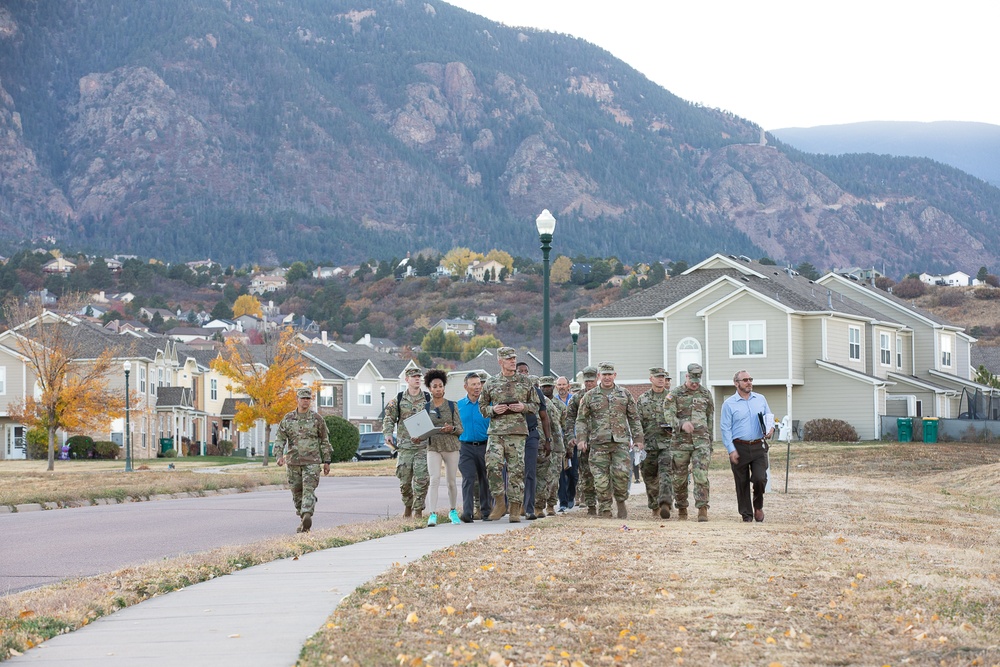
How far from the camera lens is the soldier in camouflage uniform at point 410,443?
59.2ft

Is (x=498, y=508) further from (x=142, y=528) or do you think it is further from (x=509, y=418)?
(x=142, y=528)

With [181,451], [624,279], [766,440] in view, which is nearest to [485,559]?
[766,440]

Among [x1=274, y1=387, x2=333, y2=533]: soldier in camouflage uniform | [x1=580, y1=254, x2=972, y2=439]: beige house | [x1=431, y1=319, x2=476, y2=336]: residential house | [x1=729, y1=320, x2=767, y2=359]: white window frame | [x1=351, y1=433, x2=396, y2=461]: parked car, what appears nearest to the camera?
[x1=274, y1=387, x2=333, y2=533]: soldier in camouflage uniform

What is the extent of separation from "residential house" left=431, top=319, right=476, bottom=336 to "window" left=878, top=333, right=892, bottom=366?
10068 cm

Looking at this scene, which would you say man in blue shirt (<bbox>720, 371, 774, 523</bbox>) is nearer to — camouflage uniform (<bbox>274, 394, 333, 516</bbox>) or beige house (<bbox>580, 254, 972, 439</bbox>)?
camouflage uniform (<bbox>274, 394, 333, 516</bbox>)

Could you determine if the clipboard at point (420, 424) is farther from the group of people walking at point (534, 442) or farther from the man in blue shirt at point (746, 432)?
the man in blue shirt at point (746, 432)

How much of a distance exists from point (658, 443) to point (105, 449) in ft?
173

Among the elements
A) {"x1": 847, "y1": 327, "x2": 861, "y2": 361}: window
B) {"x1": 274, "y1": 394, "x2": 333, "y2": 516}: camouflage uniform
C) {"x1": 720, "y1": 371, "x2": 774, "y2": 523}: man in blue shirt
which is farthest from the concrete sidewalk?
{"x1": 847, "y1": 327, "x2": 861, "y2": 361}: window

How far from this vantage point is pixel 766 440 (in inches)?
692

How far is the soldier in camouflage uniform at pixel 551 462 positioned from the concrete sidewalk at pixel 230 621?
5.61 m

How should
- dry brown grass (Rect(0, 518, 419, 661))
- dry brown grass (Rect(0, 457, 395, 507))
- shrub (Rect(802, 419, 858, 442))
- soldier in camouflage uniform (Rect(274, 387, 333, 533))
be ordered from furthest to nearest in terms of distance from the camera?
shrub (Rect(802, 419, 858, 442)), dry brown grass (Rect(0, 457, 395, 507)), soldier in camouflage uniform (Rect(274, 387, 333, 533)), dry brown grass (Rect(0, 518, 419, 661))

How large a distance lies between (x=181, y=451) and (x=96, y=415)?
20678 millimetres

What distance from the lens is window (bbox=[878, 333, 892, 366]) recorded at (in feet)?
195

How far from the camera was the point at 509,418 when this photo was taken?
57.4 ft
